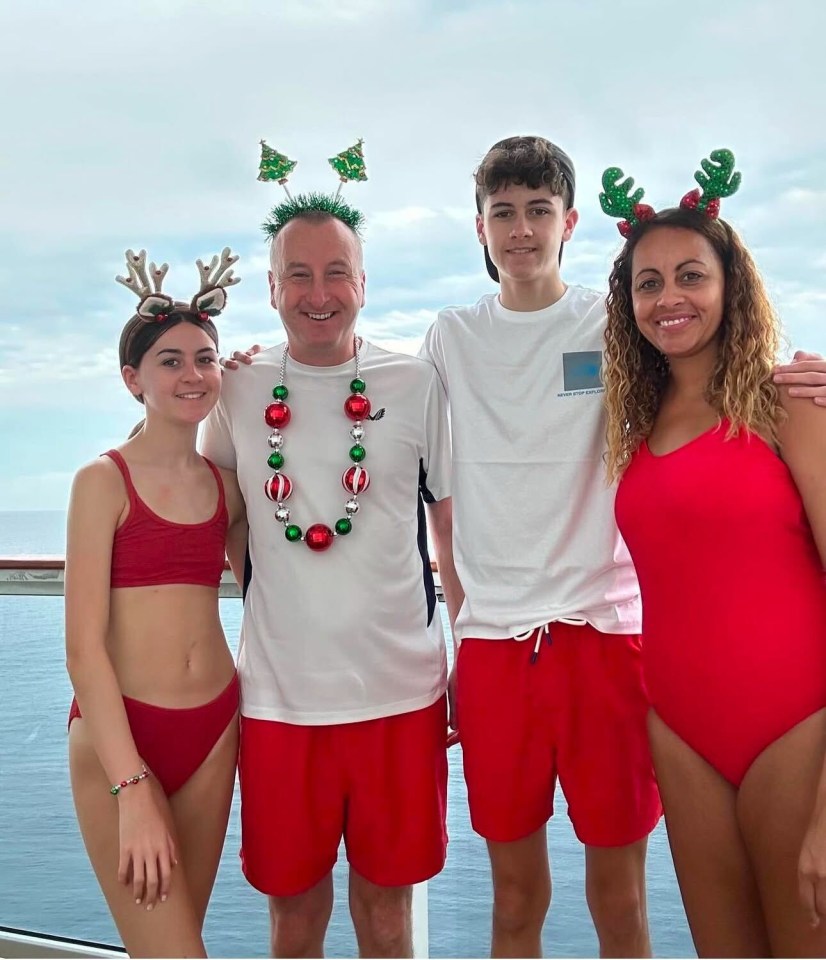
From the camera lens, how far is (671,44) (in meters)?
3.29

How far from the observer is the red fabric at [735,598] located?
→ 1.46m

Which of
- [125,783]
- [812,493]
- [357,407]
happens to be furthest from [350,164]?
[125,783]

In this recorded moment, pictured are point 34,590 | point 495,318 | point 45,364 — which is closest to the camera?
point 495,318

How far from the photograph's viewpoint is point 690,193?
1666 mm

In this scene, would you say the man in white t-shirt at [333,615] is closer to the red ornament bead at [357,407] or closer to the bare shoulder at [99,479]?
the red ornament bead at [357,407]

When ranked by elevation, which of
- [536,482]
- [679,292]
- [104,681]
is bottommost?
[104,681]

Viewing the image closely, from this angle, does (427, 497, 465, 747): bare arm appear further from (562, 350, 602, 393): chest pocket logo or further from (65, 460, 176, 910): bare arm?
(65, 460, 176, 910): bare arm

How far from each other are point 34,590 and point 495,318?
1.48 metres

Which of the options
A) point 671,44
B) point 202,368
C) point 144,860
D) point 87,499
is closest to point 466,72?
point 671,44

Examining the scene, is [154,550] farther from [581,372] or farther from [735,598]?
[735,598]

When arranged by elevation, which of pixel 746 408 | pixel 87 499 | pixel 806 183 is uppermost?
pixel 806 183

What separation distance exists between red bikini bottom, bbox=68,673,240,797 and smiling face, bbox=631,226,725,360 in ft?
3.52

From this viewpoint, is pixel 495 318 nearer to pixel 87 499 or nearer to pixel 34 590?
pixel 87 499

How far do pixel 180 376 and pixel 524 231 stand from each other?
2.44ft
